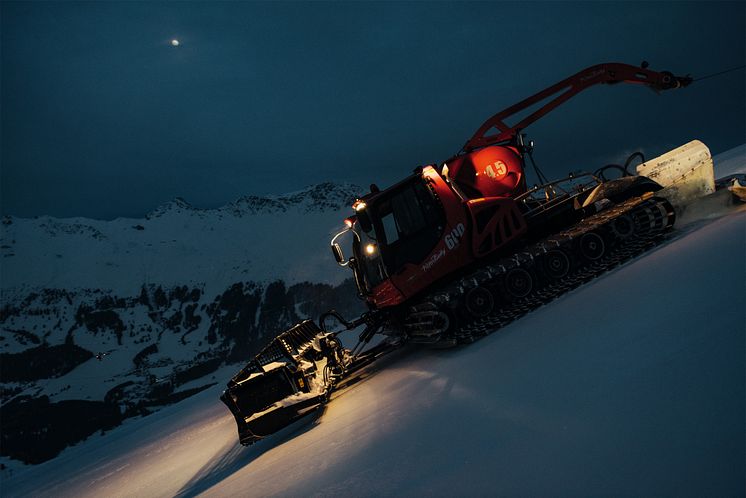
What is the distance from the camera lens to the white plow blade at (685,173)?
816 centimetres

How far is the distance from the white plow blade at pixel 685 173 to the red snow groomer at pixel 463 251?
24 millimetres

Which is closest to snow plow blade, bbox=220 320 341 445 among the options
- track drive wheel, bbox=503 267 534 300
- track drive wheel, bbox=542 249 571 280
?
track drive wheel, bbox=503 267 534 300

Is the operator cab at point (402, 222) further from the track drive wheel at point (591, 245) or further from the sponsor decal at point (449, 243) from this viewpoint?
the track drive wheel at point (591, 245)

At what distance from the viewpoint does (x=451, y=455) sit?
3.24m

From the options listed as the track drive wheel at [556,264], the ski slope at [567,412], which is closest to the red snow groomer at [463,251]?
the track drive wheel at [556,264]

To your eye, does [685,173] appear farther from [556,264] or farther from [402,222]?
[402,222]

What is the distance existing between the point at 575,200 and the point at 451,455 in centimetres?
712

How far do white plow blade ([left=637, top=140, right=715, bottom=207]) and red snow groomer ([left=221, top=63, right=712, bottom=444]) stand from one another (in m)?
0.02

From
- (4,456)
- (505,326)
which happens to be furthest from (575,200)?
(4,456)

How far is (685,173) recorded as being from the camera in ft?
27.3

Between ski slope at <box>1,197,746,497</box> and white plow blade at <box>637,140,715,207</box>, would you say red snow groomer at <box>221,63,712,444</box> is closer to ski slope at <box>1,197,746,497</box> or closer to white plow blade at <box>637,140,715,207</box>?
white plow blade at <box>637,140,715,207</box>

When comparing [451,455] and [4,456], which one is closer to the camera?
[451,455]

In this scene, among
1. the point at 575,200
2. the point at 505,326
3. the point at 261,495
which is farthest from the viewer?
the point at 575,200

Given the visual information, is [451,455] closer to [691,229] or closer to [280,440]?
[280,440]
